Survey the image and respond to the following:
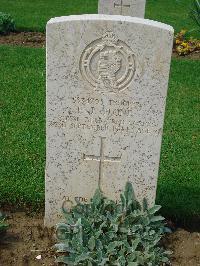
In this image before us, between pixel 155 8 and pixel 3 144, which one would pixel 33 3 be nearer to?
pixel 155 8

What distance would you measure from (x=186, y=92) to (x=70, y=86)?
14.8ft

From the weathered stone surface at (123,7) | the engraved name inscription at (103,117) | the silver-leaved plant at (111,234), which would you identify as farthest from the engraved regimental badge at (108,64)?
the weathered stone surface at (123,7)

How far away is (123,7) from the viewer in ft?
30.3

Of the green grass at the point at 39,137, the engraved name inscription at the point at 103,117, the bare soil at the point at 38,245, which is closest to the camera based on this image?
the engraved name inscription at the point at 103,117

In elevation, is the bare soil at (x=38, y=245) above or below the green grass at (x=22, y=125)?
below

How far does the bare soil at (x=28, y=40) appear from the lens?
1013 cm

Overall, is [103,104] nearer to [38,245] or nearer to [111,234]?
[111,234]

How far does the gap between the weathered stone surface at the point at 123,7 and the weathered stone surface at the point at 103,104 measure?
5.72 meters

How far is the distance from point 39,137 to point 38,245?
2.17m

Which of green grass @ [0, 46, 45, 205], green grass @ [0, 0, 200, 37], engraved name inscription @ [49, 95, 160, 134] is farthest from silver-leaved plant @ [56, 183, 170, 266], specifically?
green grass @ [0, 0, 200, 37]

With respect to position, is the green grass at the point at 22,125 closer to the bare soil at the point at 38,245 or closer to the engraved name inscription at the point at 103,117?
the bare soil at the point at 38,245

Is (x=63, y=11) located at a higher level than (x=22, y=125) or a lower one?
higher

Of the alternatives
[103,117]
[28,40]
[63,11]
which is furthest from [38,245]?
[63,11]

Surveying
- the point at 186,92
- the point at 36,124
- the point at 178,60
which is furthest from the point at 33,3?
the point at 36,124
